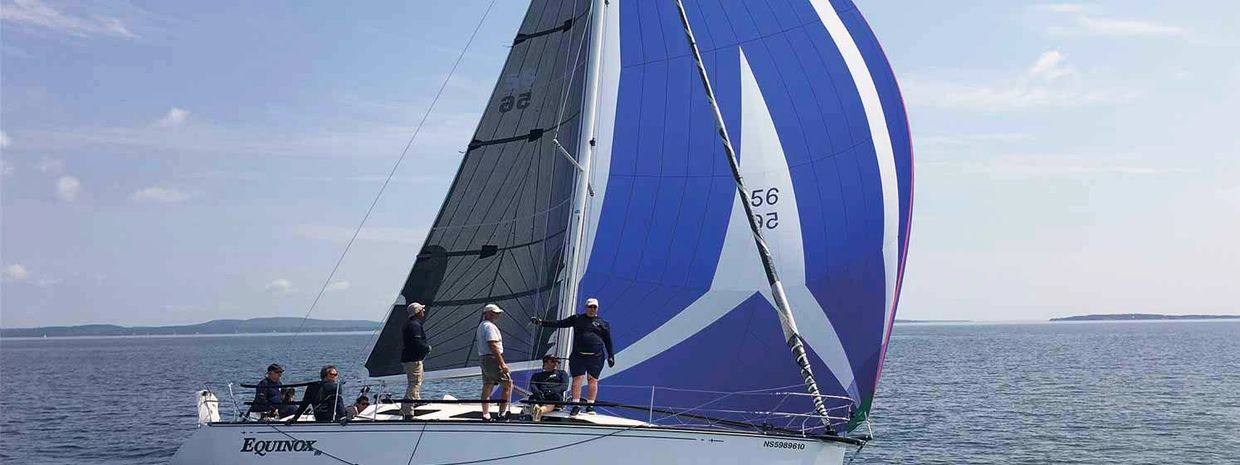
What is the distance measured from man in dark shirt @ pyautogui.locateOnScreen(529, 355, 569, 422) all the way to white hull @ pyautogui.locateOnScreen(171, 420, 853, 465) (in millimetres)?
738

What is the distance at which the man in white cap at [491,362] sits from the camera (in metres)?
12.3

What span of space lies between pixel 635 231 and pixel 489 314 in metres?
2.80

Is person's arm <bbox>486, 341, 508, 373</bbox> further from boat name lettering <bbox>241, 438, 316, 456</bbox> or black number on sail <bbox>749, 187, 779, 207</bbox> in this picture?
black number on sail <bbox>749, 187, 779, 207</bbox>

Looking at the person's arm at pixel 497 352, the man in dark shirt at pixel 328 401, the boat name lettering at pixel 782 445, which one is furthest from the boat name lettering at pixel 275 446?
the boat name lettering at pixel 782 445

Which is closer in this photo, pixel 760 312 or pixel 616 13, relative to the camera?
pixel 760 312

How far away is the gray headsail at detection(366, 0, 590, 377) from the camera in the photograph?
50.1ft

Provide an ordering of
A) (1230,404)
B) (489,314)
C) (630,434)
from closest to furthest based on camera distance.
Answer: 1. (630,434)
2. (489,314)
3. (1230,404)

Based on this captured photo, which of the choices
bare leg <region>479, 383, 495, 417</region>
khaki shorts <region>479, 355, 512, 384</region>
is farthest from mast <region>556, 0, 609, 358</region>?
bare leg <region>479, 383, 495, 417</region>

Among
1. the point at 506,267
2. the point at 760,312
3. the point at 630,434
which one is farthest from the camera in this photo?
the point at 506,267

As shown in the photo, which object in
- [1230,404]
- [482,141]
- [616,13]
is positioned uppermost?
[616,13]

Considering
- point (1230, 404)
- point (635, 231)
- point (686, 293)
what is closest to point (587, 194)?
point (635, 231)

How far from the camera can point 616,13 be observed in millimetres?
15922

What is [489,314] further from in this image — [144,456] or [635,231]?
[144,456]

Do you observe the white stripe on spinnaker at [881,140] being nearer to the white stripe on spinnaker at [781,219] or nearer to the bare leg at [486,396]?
the white stripe on spinnaker at [781,219]
